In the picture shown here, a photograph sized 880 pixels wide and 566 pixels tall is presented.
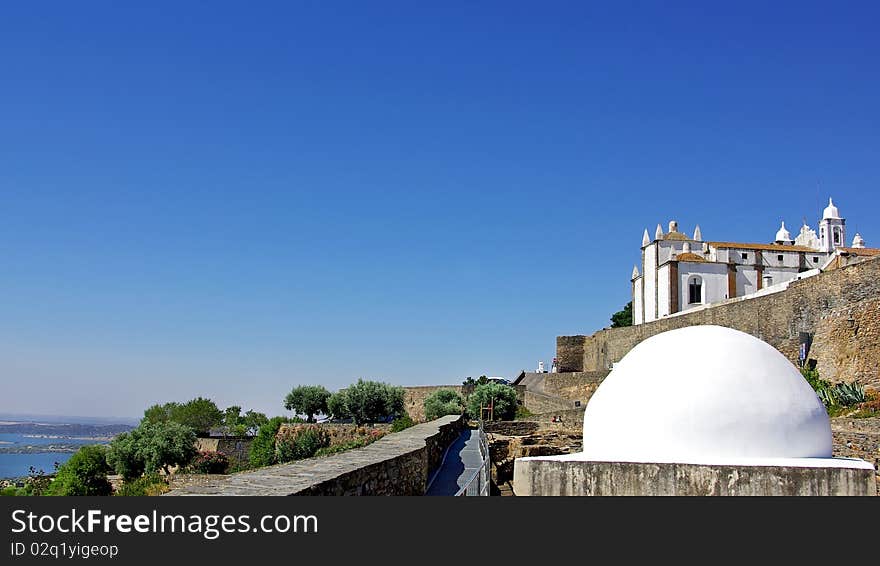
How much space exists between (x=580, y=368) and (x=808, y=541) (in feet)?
154

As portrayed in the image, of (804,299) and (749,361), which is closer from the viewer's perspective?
(749,361)

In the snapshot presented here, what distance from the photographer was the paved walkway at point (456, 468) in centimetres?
932

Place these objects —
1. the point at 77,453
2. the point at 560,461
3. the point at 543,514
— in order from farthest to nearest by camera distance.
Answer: the point at 77,453
the point at 560,461
the point at 543,514

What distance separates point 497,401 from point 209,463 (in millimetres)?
13115

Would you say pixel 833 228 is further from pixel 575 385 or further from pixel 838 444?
pixel 838 444

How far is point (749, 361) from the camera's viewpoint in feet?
19.7

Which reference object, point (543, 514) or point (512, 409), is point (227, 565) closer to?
point (543, 514)

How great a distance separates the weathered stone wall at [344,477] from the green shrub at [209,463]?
23997 millimetres

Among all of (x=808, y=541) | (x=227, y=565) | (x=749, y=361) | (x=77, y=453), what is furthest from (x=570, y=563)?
(x=77, y=453)

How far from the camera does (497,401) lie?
1307 inches

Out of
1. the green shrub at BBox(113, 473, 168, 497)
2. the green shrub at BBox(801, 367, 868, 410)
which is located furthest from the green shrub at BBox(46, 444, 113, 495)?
the green shrub at BBox(801, 367, 868, 410)

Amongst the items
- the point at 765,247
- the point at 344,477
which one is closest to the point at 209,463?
the point at 344,477

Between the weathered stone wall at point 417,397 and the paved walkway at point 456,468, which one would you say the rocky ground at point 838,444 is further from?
the weathered stone wall at point 417,397

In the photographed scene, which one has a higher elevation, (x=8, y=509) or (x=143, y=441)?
(x=8, y=509)
